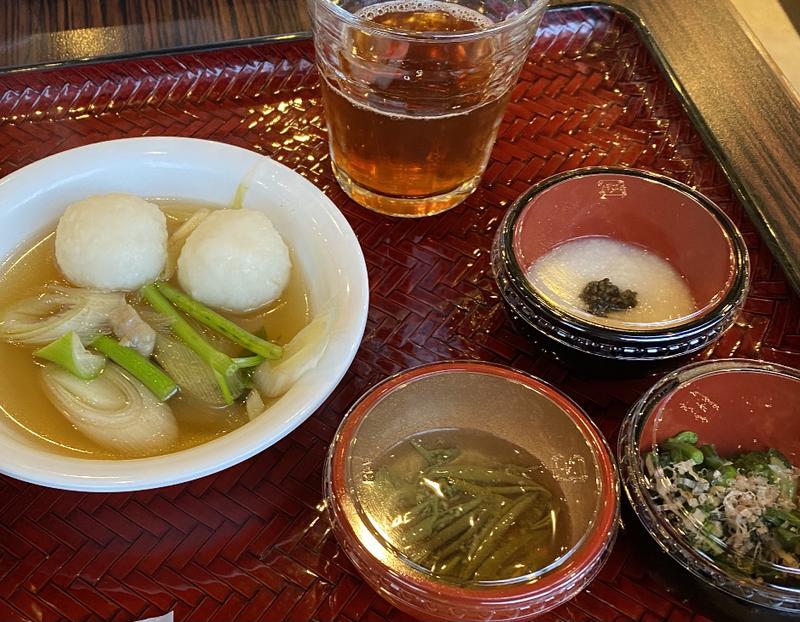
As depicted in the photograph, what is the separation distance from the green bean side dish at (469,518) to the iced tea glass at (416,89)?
60 cm

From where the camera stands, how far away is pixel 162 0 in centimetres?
217

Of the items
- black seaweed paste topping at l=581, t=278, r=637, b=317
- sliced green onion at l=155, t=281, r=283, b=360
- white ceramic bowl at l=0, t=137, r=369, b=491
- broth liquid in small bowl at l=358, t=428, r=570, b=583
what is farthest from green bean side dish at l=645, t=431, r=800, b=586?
sliced green onion at l=155, t=281, r=283, b=360

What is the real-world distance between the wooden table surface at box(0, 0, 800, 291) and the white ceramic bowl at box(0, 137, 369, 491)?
1.83 feet

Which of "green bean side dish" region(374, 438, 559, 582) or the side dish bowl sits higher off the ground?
the side dish bowl

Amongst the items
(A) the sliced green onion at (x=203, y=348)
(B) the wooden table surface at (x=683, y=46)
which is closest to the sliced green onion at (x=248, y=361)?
(A) the sliced green onion at (x=203, y=348)

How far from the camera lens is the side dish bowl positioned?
51.8 inches

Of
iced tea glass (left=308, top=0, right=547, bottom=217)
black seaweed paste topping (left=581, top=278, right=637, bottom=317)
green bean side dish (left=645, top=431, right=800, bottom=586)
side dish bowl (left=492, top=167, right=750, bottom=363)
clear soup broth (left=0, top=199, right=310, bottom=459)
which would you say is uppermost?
iced tea glass (left=308, top=0, right=547, bottom=217)

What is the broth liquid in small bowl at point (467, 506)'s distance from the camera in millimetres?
1098

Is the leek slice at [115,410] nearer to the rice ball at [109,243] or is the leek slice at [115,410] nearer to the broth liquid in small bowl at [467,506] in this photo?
the rice ball at [109,243]

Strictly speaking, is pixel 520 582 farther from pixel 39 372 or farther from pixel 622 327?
pixel 39 372

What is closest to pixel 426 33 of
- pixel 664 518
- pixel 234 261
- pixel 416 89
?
pixel 416 89

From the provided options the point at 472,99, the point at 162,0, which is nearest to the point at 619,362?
the point at 472,99

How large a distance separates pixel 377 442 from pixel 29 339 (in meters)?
0.64

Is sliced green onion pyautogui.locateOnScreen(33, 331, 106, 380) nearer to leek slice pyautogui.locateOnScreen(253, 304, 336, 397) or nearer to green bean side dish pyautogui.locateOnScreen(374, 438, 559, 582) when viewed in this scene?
leek slice pyautogui.locateOnScreen(253, 304, 336, 397)
